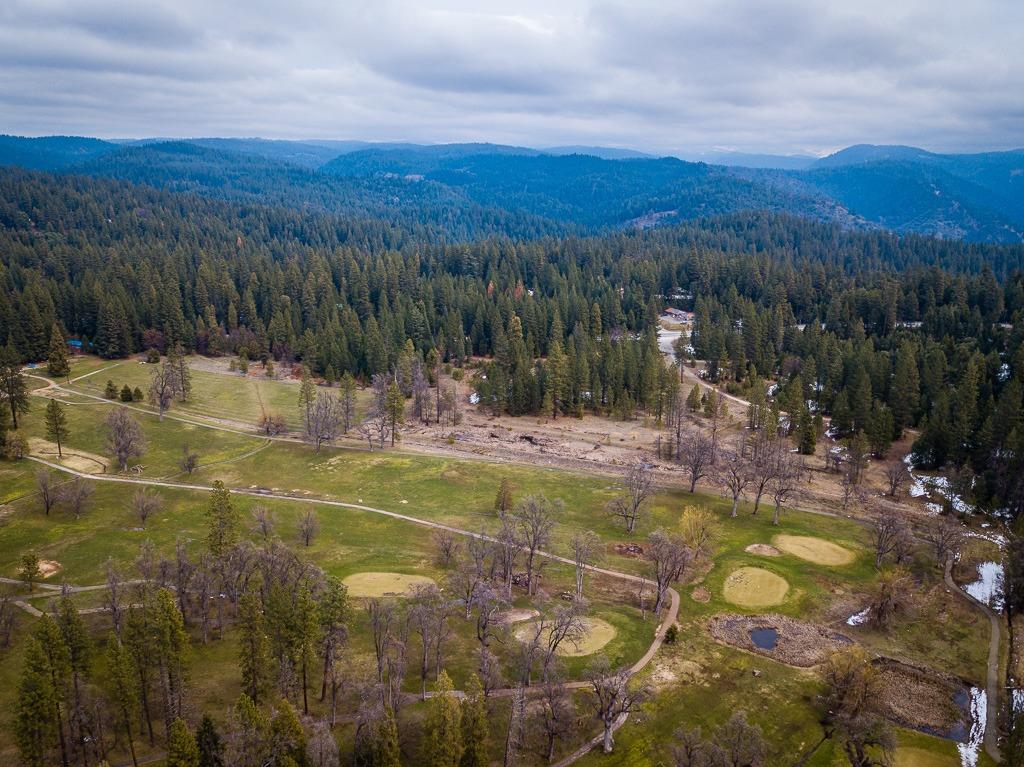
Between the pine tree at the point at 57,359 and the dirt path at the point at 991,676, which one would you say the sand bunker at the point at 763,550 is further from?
the pine tree at the point at 57,359

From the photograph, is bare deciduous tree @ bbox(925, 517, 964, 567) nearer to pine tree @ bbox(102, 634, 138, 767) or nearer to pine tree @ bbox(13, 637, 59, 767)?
pine tree @ bbox(102, 634, 138, 767)

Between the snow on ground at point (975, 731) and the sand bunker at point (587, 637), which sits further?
the sand bunker at point (587, 637)

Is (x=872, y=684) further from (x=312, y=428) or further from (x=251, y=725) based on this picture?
(x=312, y=428)

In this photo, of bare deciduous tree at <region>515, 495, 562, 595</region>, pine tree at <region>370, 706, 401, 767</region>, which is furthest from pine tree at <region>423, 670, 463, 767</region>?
bare deciduous tree at <region>515, 495, 562, 595</region>

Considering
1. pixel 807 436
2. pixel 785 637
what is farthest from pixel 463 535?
pixel 807 436

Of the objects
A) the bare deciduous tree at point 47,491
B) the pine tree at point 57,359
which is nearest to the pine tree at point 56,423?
the bare deciduous tree at point 47,491

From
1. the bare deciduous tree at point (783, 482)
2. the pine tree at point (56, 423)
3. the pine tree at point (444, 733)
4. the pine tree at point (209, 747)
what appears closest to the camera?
the pine tree at point (209, 747)

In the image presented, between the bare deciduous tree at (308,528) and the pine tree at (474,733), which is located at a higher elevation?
the pine tree at (474,733)
